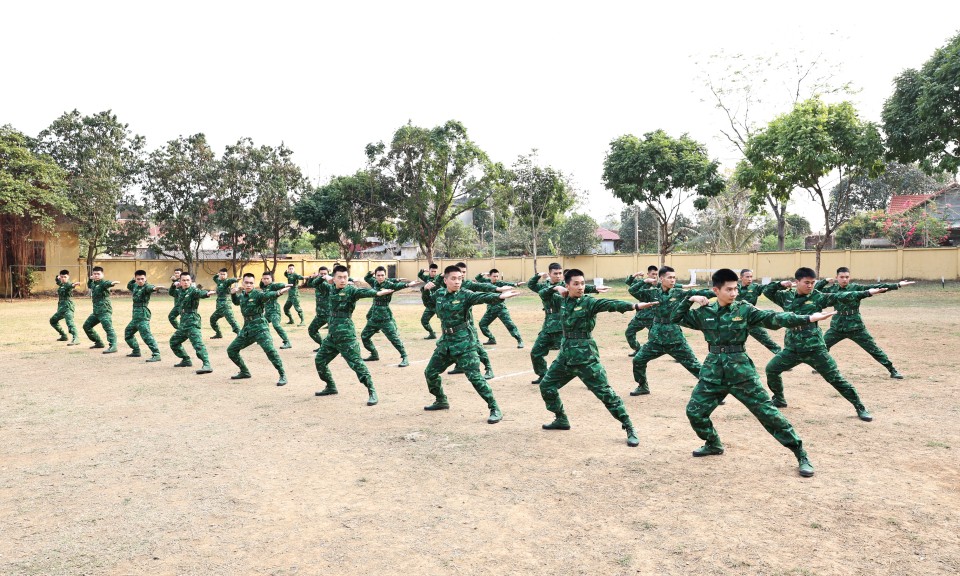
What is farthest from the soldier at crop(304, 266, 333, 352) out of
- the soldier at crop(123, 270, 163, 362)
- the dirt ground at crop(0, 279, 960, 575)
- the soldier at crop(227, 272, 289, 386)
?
the soldier at crop(123, 270, 163, 362)

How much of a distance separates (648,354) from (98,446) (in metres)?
6.92

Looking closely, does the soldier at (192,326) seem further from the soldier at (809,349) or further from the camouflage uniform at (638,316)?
the soldier at (809,349)

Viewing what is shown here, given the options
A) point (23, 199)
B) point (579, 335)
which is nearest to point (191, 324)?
point (579, 335)

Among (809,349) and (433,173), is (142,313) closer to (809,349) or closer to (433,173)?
(809,349)

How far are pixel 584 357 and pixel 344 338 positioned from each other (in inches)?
152

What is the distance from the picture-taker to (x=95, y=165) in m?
35.3

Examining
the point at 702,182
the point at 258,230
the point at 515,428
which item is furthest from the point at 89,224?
the point at 515,428

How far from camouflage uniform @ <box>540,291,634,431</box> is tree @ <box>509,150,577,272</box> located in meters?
29.8

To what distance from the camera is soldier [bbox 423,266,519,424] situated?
769 centimetres

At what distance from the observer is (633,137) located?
28.7 m

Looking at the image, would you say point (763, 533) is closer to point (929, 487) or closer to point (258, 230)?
point (929, 487)

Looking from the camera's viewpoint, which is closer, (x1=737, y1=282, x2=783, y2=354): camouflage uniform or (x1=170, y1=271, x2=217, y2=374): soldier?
(x1=737, y1=282, x2=783, y2=354): camouflage uniform

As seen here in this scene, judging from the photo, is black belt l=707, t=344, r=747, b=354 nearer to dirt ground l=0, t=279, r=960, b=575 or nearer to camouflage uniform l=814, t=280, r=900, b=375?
dirt ground l=0, t=279, r=960, b=575

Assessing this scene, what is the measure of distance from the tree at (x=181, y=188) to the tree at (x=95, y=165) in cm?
144
